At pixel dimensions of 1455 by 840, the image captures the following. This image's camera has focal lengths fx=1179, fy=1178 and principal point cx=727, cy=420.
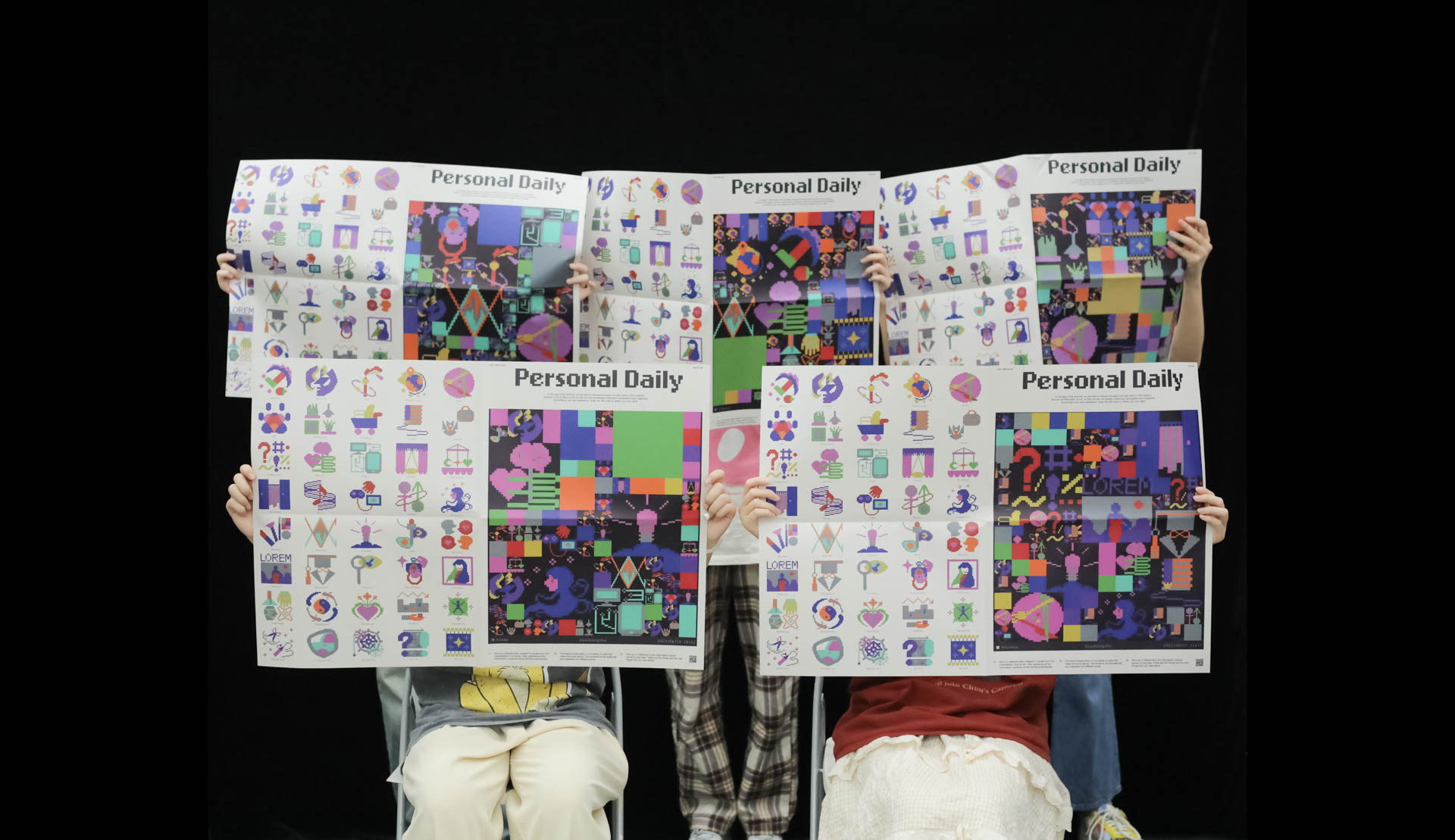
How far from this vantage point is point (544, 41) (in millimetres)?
3496

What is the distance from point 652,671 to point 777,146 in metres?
1.65

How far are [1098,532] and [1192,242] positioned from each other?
743 millimetres

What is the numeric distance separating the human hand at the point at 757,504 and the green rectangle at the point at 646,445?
0.16 m

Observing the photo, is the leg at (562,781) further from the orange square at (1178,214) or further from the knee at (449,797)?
the orange square at (1178,214)

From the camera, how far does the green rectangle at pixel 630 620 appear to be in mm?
2461

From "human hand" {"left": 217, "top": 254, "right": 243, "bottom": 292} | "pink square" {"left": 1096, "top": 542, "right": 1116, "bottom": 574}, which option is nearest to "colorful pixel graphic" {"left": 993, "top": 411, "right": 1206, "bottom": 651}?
"pink square" {"left": 1096, "top": 542, "right": 1116, "bottom": 574}

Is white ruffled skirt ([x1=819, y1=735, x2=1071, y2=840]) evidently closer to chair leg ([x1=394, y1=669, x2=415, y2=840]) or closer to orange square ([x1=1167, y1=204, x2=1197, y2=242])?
chair leg ([x1=394, y1=669, x2=415, y2=840])

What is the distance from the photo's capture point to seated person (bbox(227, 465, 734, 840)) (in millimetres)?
2412

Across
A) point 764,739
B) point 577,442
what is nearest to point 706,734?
point 764,739

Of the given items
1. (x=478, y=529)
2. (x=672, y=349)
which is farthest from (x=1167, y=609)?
(x=478, y=529)

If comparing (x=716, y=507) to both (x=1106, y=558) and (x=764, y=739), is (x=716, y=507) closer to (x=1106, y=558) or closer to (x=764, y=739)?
(x=1106, y=558)

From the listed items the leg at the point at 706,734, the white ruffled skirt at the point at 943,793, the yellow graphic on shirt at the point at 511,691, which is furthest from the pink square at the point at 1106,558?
the yellow graphic on shirt at the point at 511,691

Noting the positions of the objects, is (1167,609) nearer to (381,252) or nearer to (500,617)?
(500,617)

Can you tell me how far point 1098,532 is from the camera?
2.48 metres
